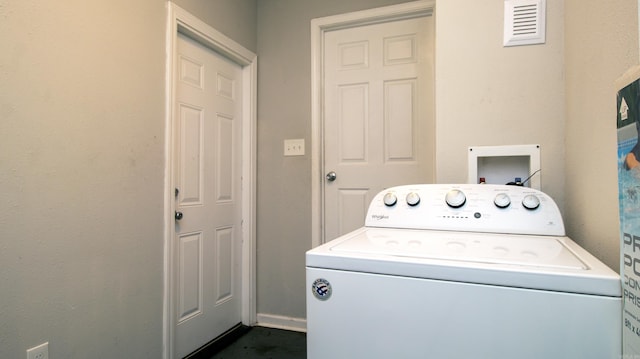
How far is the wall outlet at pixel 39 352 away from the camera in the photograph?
1135mm

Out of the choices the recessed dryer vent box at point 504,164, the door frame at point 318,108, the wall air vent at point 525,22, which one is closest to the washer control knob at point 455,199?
the recessed dryer vent box at point 504,164

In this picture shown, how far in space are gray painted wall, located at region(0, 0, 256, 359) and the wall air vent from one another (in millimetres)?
1587

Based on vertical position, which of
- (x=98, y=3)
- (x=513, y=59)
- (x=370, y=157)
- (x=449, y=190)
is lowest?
(x=449, y=190)

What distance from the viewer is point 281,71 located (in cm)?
245

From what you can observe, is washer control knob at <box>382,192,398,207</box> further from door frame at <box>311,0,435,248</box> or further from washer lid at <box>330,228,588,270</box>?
door frame at <box>311,0,435,248</box>

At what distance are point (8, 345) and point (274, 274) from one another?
1517mm

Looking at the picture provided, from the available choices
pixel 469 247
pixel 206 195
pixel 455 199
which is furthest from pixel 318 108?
pixel 469 247

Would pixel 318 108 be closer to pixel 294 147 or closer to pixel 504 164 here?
pixel 294 147

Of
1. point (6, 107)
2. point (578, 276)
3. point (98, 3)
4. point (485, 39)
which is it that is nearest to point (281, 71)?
point (98, 3)

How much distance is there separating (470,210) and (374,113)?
4.21 ft

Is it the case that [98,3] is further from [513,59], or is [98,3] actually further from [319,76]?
[513,59]

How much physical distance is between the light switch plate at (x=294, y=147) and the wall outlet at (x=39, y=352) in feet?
5.34

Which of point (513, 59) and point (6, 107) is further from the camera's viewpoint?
point (513, 59)

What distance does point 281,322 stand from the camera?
94.2 inches
